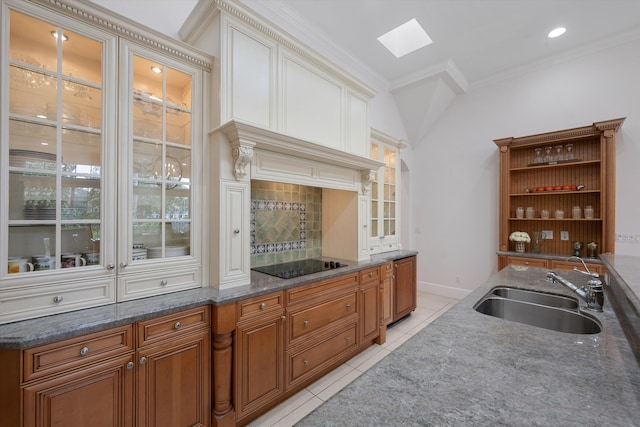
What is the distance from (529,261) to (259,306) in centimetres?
368

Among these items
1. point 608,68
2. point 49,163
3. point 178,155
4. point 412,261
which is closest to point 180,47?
point 178,155

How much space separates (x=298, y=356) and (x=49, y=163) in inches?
80.4

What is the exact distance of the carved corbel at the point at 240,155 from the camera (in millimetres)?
1875

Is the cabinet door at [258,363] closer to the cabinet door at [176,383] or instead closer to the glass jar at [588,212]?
A: the cabinet door at [176,383]

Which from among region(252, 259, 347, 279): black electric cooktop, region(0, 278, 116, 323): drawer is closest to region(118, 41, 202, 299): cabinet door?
region(0, 278, 116, 323): drawer

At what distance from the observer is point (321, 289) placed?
2334mm

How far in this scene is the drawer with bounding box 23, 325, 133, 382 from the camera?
1187mm

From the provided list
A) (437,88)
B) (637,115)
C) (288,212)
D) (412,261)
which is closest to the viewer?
(288,212)

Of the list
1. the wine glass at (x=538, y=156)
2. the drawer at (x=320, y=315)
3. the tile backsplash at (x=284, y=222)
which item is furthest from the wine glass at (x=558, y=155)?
the drawer at (x=320, y=315)

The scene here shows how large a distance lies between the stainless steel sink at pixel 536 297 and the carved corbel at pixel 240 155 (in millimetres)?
1921

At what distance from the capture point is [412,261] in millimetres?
3775

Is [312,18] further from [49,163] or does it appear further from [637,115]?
[637,115]

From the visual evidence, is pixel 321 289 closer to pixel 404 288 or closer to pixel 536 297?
pixel 536 297

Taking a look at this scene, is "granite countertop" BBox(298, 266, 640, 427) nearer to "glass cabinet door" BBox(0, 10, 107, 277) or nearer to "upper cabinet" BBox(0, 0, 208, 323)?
"upper cabinet" BBox(0, 0, 208, 323)
